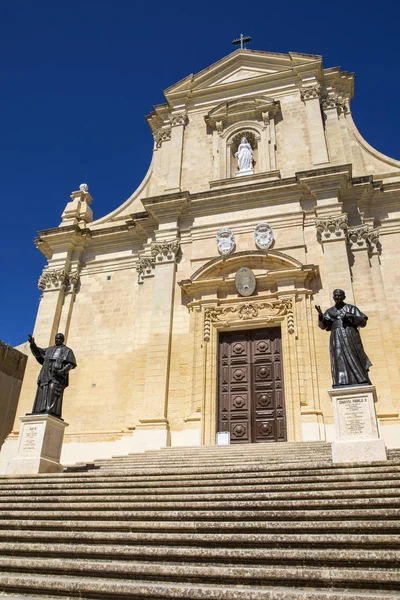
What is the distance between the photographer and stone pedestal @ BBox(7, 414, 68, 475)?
9.40m

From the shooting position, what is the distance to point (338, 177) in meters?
14.0

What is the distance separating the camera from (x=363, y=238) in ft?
44.6

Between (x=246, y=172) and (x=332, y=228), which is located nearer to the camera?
(x=332, y=228)

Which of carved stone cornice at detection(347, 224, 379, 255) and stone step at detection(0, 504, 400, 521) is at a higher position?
carved stone cornice at detection(347, 224, 379, 255)

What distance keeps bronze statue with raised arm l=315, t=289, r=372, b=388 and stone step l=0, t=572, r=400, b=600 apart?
4.47 metres

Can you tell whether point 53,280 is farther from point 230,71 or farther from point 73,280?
point 230,71

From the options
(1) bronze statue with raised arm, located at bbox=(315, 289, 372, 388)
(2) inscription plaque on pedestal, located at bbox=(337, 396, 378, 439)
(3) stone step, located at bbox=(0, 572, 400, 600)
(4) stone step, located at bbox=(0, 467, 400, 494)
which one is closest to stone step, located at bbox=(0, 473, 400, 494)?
(4) stone step, located at bbox=(0, 467, 400, 494)

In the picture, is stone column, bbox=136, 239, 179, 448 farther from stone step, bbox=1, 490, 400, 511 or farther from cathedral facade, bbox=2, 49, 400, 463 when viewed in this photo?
stone step, bbox=1, 490, 400, 511

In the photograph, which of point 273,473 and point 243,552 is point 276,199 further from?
point 243,552

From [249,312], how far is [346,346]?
208 inches

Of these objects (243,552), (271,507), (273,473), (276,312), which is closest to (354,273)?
(276,312)

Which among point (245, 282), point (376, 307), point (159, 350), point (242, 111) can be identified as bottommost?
point (159, 350)

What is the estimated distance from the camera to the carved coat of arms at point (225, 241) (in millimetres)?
14461

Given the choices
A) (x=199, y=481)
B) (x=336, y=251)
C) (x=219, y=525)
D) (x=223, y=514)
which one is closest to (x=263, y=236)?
(x=336, y=251)
